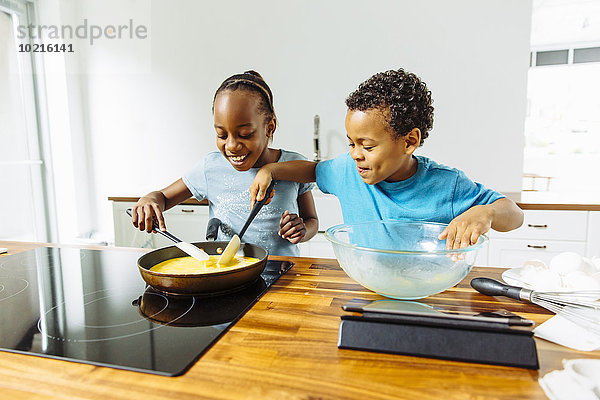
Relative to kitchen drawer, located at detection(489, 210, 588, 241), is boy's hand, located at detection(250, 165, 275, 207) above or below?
above

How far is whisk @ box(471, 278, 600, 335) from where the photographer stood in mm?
652

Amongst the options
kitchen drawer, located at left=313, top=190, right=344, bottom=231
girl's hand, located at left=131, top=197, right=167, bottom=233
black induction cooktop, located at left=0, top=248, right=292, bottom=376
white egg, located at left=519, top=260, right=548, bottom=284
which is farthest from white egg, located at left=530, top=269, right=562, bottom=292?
kitchen drawer, located at left=313, top=190, right=344, bottom=231

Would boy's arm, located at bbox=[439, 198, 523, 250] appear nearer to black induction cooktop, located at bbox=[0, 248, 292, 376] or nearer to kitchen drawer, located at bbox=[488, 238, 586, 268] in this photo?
black induction cooktop, located at bbox=[0, 248, 292, 376]

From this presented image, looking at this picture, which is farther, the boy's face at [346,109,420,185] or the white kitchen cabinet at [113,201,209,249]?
the white kitchen cabinet at [113,201,209,249]

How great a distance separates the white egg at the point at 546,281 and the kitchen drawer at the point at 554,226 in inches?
55.7

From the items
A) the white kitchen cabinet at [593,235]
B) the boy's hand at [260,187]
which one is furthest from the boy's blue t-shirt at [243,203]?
the white kitchen cabinet at [593,235]

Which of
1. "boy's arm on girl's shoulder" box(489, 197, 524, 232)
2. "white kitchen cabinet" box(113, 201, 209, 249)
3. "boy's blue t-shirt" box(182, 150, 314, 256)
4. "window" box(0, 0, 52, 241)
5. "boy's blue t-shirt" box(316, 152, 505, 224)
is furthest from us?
"window" box(0, 0, 52, 241)

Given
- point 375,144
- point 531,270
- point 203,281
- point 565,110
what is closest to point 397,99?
point 375,144

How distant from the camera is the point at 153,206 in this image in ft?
3.69

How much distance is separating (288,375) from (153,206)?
77 cm

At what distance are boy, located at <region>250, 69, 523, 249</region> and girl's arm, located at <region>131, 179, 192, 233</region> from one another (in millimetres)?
289

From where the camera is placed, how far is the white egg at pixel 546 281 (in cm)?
75

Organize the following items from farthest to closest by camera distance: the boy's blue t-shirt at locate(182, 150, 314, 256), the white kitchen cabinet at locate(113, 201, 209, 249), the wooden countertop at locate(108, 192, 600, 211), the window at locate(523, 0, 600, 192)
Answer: the window at locate(523, 0, 600, 192) < the white kitchen cabinet at locate(113, 201, 209, 249) < the wooden countertop at locate(108, 192, 600, 211) < the boy's blue t-shirt at locate(182, 150, 314, 256)

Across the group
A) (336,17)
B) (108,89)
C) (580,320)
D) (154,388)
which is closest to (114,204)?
(108,89)
